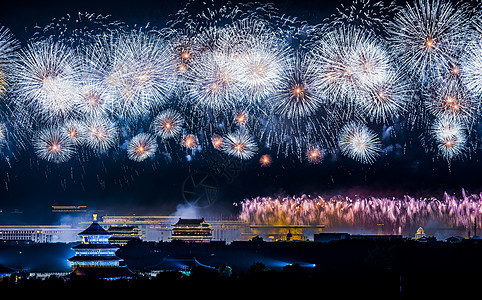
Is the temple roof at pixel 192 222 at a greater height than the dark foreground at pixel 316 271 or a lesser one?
greater

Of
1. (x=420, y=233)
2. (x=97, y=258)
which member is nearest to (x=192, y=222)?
(x=420, y=233)

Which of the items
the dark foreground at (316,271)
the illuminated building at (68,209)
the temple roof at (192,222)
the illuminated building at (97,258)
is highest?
the illuminated building at (68,209)

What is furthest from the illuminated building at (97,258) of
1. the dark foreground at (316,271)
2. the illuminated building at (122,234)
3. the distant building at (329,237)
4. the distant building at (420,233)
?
the distant building at (420,233)

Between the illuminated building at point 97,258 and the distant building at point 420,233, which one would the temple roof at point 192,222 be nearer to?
the distant building at point 420,233

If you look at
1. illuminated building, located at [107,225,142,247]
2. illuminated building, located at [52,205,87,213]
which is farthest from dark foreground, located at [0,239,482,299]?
illuminated building, located at [52,205,87,213]

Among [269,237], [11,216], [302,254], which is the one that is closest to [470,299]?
[302,254]

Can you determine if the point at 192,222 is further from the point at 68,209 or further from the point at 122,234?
the point at 68,209
